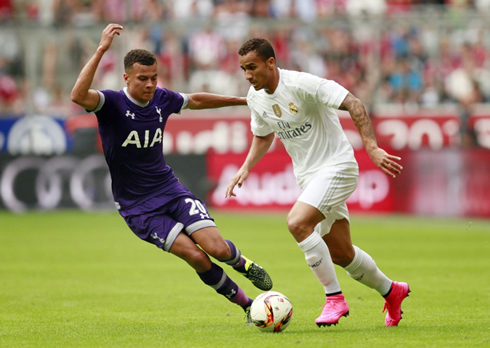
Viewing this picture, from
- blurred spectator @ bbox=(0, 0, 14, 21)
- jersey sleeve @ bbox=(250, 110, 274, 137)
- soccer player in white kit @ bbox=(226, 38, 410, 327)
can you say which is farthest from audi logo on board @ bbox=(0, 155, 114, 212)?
soccer player in white kit @ bbox=(226, 38, 410, 327)

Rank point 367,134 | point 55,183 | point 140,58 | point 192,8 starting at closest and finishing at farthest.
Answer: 1. point 367,134
2. point 140,58
3. point 55,183
4. point 192,8

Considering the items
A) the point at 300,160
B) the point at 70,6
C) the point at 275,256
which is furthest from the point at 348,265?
the point at 70,6

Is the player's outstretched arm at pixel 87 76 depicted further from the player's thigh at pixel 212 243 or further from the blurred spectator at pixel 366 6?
the blurred spectator at pixel 366 6

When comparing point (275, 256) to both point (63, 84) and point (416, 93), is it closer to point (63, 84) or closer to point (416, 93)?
point (416, 93)

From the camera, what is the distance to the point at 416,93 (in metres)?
22.0

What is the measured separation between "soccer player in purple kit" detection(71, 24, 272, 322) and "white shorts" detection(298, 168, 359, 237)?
2.75ft

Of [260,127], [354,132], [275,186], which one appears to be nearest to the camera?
[260,127]

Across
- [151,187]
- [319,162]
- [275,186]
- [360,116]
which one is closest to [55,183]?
[275,186]

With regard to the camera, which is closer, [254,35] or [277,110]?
[277,110]

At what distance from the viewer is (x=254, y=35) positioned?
22656 mm

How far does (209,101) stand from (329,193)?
1.77 metres

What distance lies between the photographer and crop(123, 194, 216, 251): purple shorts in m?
7.82

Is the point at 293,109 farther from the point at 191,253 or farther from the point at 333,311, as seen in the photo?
the point at 333,311

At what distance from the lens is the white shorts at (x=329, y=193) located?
24.6 ft
